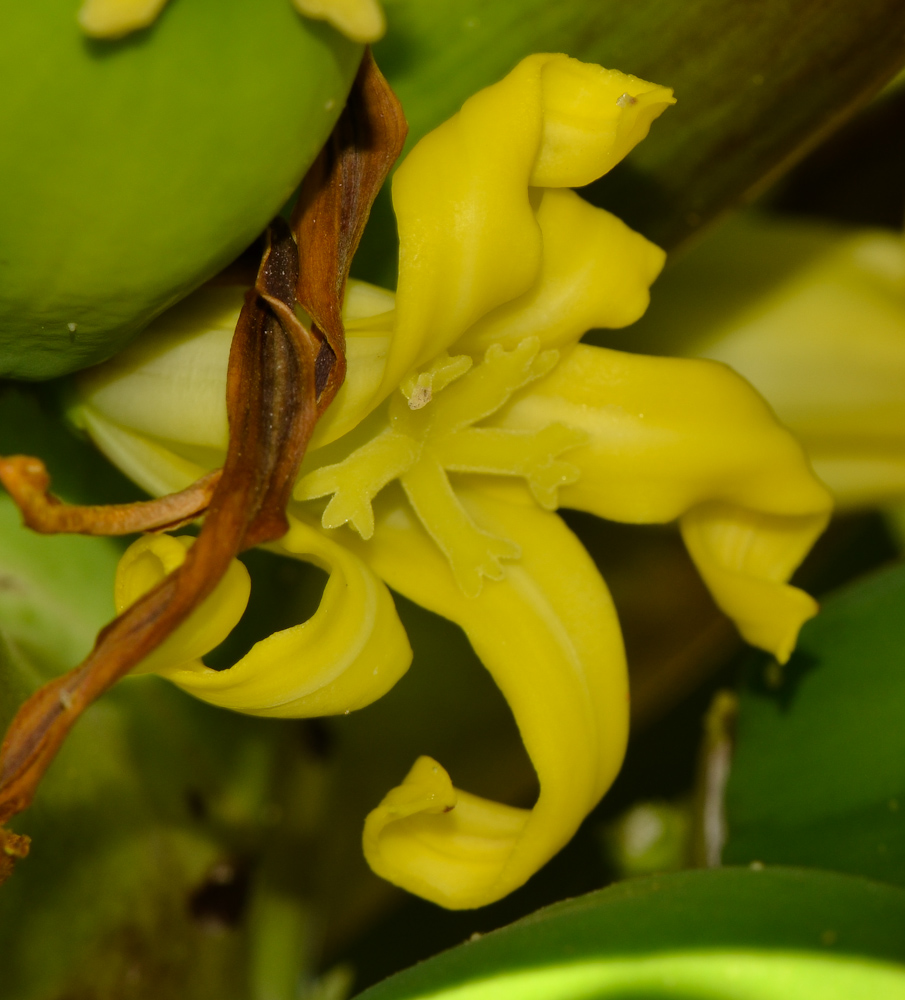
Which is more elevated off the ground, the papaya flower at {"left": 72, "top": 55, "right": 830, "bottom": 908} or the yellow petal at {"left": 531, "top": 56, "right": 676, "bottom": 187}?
the yellow petal at {"left": 531, "top": 56, "right": 676, "bottom": 187}

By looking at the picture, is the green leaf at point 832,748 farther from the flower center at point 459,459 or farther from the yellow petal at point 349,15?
the yellow petal at point 349,15

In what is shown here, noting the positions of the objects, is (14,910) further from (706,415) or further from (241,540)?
(706,415)

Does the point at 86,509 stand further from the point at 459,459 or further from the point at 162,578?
the point at 459,459

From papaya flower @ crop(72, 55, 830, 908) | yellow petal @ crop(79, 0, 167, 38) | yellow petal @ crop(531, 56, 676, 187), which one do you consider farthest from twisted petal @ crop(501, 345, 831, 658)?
yellow petal @ crop(79, 0, 167, 38)

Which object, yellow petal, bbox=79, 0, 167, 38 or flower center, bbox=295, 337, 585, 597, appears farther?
flower center, bbox=295, 337, 585, 597

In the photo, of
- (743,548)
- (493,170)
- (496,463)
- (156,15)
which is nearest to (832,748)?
(743,548)

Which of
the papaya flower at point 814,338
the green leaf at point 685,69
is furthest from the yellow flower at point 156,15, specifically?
the papaya flower at point 814,338

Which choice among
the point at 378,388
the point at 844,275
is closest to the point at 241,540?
the point at 378,388

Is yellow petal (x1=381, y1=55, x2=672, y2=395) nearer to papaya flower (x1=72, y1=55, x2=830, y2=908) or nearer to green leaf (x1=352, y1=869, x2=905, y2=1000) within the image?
papaya flower (x1=72, y1=55, x2=830, y2=908)
